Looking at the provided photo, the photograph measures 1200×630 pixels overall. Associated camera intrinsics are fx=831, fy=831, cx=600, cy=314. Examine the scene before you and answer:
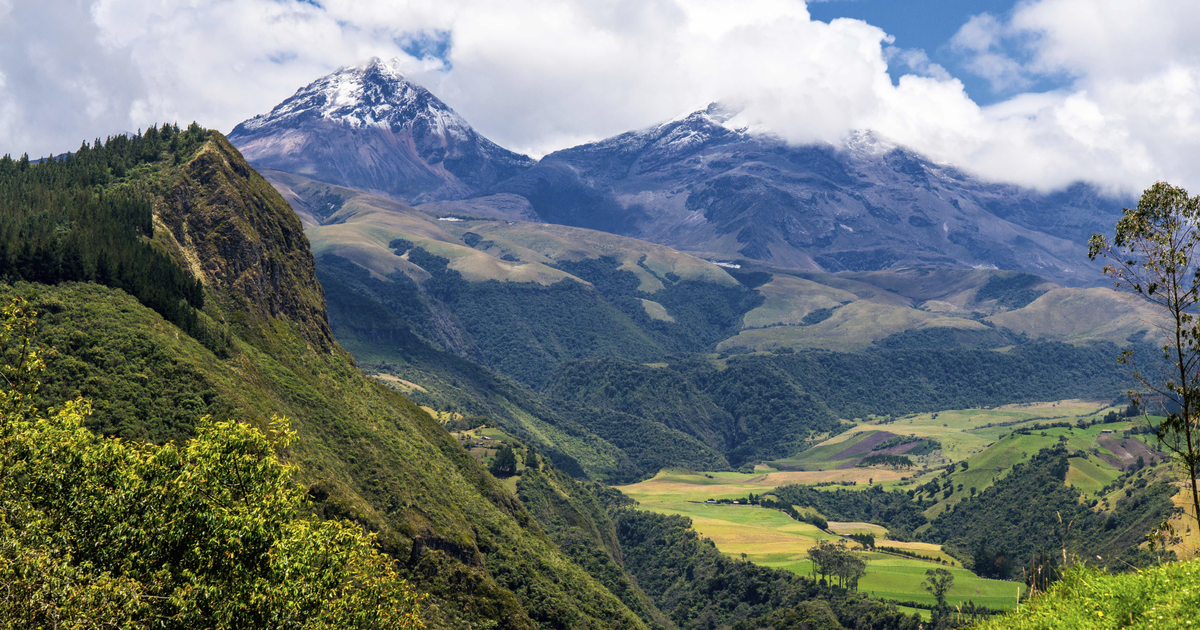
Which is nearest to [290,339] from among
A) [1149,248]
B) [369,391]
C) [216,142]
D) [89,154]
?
[369,391]

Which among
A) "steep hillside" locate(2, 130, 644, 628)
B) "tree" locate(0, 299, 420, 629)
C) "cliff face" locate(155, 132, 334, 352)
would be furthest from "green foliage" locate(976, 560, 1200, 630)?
"cliff face" locate(155, 132, 334, 352)

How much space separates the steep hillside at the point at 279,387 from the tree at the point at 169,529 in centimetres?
4075

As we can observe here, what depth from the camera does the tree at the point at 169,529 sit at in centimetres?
3045

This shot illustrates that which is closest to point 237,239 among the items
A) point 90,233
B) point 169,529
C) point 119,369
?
point 90,233

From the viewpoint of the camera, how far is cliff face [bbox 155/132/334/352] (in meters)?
123

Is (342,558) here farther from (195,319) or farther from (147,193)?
(147,193)

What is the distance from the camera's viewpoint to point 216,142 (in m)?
142

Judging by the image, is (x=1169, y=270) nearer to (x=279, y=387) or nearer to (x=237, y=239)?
(x=279, y=387)

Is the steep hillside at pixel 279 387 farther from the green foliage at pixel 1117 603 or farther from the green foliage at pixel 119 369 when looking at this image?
the green foliage at pixel 1117 603

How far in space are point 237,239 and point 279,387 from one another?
103 feet

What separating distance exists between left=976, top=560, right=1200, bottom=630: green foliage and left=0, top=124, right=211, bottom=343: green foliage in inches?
3791

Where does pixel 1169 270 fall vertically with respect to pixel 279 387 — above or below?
above

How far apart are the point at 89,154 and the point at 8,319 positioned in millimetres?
130330

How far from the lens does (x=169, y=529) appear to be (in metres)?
32.8
